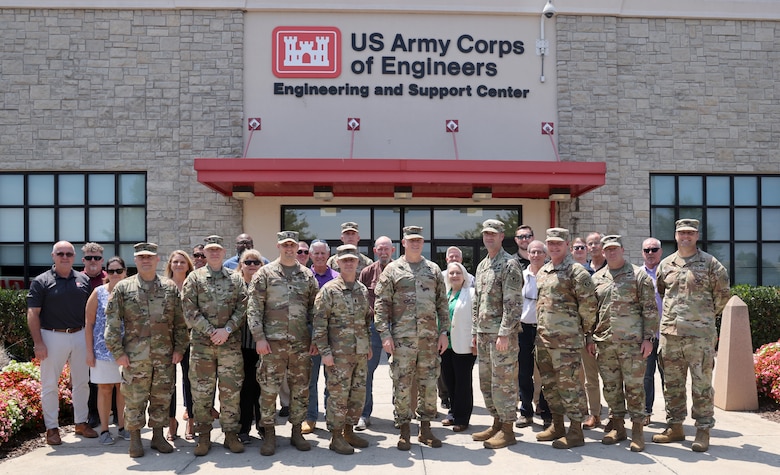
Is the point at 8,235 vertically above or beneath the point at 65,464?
above

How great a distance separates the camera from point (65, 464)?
204 inches

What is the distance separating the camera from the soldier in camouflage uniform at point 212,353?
534cm

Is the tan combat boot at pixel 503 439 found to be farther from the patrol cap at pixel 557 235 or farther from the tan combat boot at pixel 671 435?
the patrol cap at pixel 557 235

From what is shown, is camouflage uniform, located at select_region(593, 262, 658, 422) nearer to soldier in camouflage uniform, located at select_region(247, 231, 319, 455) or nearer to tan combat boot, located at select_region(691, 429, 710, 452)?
tan combat boot, located at select_region(691, 429, 710, 452)

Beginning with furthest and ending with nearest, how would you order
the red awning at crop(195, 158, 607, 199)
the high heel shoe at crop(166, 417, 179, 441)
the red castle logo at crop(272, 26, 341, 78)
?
the red castle logo at crop(272, 26, 341, 78) < the red awning at crop(195, 158, 607, 199) < the high heel shoe at crop(166, 417, 179, 441)

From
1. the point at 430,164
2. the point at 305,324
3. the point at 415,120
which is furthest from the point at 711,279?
the point at 415,120

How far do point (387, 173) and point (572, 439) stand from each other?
6058mm

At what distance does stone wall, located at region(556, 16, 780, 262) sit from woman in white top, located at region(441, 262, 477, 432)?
683 centimetres

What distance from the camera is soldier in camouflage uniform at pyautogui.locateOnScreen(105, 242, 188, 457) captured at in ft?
17.4

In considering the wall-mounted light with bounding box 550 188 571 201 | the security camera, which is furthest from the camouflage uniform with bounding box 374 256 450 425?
the security camera

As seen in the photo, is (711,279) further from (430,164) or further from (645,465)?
(430,164)

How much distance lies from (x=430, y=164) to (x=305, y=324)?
5599 millimetres

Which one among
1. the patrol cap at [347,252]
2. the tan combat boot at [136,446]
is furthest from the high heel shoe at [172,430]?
the patrol cap at [347,252]

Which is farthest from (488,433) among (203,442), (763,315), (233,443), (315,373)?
(763,315)
